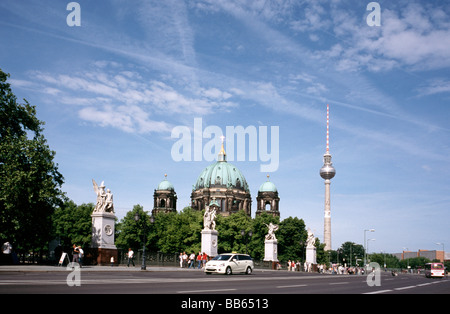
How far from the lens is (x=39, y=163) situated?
1460 inches

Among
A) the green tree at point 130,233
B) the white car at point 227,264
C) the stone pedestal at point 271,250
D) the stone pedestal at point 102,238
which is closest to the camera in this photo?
the white car at point 227,264

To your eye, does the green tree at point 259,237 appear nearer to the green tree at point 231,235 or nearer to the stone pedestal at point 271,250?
the green tree at point 231,235

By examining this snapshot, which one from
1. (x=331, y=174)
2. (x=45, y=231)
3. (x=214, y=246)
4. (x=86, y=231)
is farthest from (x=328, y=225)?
(x=45, y=231)

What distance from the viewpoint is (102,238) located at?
112 ft

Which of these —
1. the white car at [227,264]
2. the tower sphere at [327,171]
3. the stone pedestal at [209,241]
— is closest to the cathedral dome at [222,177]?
the tower sphere at [327,171]

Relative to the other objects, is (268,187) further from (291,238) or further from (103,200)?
(103,200)

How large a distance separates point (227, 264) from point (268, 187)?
129649mm

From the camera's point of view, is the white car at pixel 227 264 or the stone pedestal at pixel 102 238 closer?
the white car at pixel 227 264

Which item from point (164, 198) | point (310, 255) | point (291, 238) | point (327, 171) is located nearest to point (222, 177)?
point (164, 198)

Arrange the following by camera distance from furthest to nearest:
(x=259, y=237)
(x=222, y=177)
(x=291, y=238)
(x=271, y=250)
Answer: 1. (x=222, y=177)
2. (x=259, y=237)
3. (x=291, y=238)
4. (x=271, y=250)

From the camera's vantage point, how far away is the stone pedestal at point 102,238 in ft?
112

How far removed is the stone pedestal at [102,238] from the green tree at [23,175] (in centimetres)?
528
